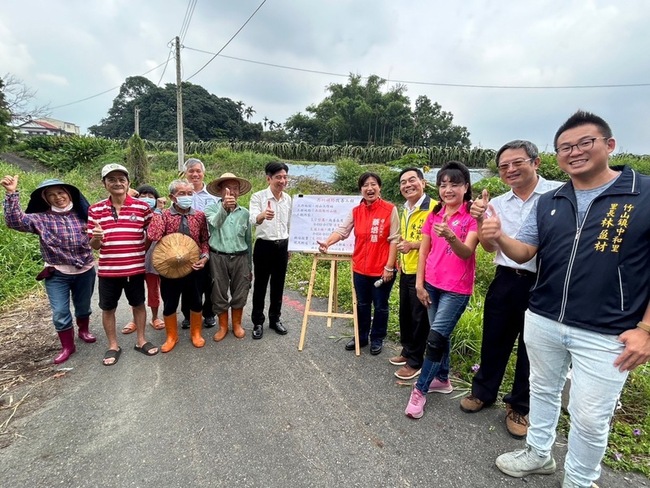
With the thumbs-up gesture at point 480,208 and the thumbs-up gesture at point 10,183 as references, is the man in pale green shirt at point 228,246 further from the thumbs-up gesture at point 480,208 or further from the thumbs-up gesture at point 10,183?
the thumbs-up gesture at point 480,208

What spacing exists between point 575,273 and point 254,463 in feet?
7.09

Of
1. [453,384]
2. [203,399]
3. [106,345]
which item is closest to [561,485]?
[453,384]

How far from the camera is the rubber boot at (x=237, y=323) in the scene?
3.89m

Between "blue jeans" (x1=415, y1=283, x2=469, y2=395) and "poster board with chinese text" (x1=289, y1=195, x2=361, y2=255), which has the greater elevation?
"poster board with chinese text" (x1=289, y1=195, x2=361, y2=255)

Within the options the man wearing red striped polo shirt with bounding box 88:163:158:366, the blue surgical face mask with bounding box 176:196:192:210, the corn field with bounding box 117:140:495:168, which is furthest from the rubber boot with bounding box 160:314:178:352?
the corn field with bounding box 117:140:495:168

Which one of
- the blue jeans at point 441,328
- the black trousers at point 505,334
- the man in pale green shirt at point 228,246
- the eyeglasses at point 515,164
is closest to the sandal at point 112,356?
the man in pale green shirt at point 228,246

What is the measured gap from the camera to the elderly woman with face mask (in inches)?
133

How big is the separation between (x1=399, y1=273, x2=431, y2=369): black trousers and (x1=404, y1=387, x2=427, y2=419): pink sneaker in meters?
0.51

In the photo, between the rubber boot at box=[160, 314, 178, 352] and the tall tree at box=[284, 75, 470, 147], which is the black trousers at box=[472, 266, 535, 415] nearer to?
the rubber boot at box=[160, 314, 178, 352]

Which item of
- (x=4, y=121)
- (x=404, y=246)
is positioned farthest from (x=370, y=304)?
(x=4, y=121)

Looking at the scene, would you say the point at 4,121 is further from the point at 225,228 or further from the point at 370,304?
the point at 370,304

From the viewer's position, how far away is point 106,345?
3.71 meters

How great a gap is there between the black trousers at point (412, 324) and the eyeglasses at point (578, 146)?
1.56 metres

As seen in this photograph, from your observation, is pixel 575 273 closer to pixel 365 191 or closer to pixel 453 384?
pixel 453 384
